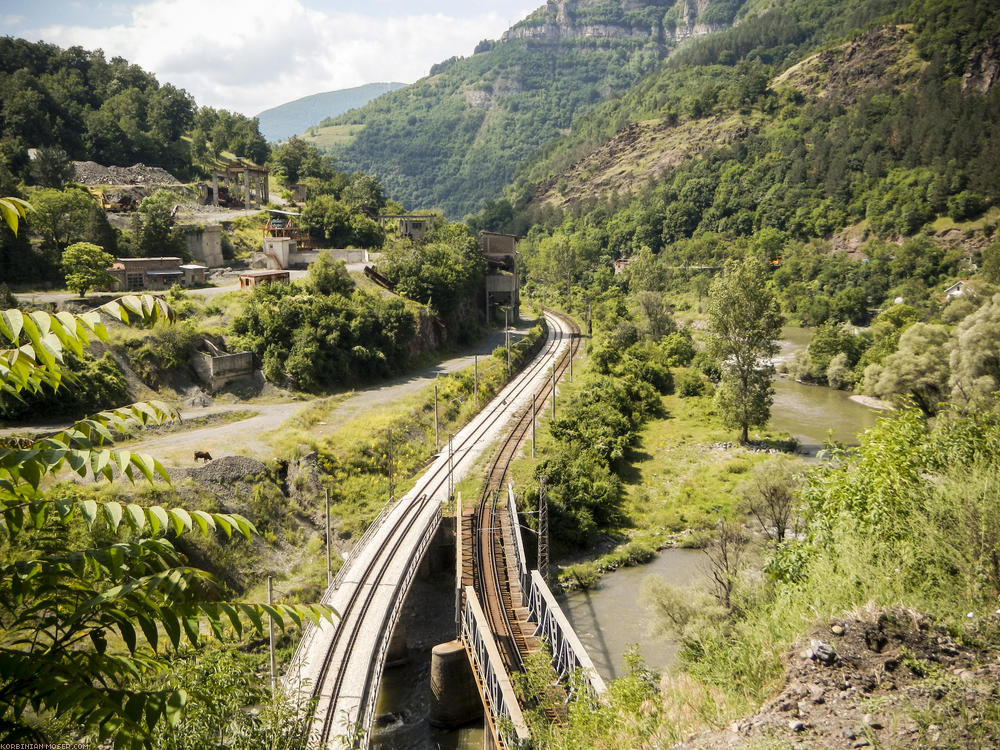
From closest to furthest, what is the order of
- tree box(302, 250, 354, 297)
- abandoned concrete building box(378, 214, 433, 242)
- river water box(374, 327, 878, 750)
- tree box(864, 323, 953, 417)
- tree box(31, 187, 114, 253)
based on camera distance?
river water box(374, 327, 878, 750), tree box(864, 323, 953, 417), tree box(31, 187, 114, 253), tree box(302, 250, 354, 297), abandoned concrete building box(378, 214, 433, 242)

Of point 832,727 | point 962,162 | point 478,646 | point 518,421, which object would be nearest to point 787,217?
point 962,162

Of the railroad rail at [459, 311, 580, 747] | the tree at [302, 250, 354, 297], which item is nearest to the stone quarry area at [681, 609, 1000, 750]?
the railroad rail at [459, 311, 580, 747]

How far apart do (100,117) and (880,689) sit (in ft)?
247

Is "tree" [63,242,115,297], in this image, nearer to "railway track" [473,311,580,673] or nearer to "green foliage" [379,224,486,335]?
"green foliage" [379,224,486,335]

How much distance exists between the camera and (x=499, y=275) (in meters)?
65.9

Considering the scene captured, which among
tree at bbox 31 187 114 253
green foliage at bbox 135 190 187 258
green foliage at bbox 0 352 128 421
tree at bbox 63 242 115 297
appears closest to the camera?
green foliage at bbox 0 352 128 421

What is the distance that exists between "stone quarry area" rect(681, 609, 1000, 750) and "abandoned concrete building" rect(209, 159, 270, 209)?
63.5 meters

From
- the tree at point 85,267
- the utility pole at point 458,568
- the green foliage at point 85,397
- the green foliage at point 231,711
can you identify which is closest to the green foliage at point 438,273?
the tree at point 85,267

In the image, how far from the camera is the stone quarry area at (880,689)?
6867 millimetres

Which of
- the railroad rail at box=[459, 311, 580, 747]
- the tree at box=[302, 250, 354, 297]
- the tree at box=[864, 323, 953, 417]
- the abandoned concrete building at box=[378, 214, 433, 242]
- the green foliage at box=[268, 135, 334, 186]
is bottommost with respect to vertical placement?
the railroad rail at box=[459, 311, 580, 747]

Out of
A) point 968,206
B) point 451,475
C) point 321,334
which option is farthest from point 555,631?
point 968,206

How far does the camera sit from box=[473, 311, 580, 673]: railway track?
66.1 ft

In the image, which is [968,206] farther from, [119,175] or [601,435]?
[119,175]

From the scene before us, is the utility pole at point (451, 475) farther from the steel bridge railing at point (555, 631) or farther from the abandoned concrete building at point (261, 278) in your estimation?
the abandoned concrete building at point (261, 278)
